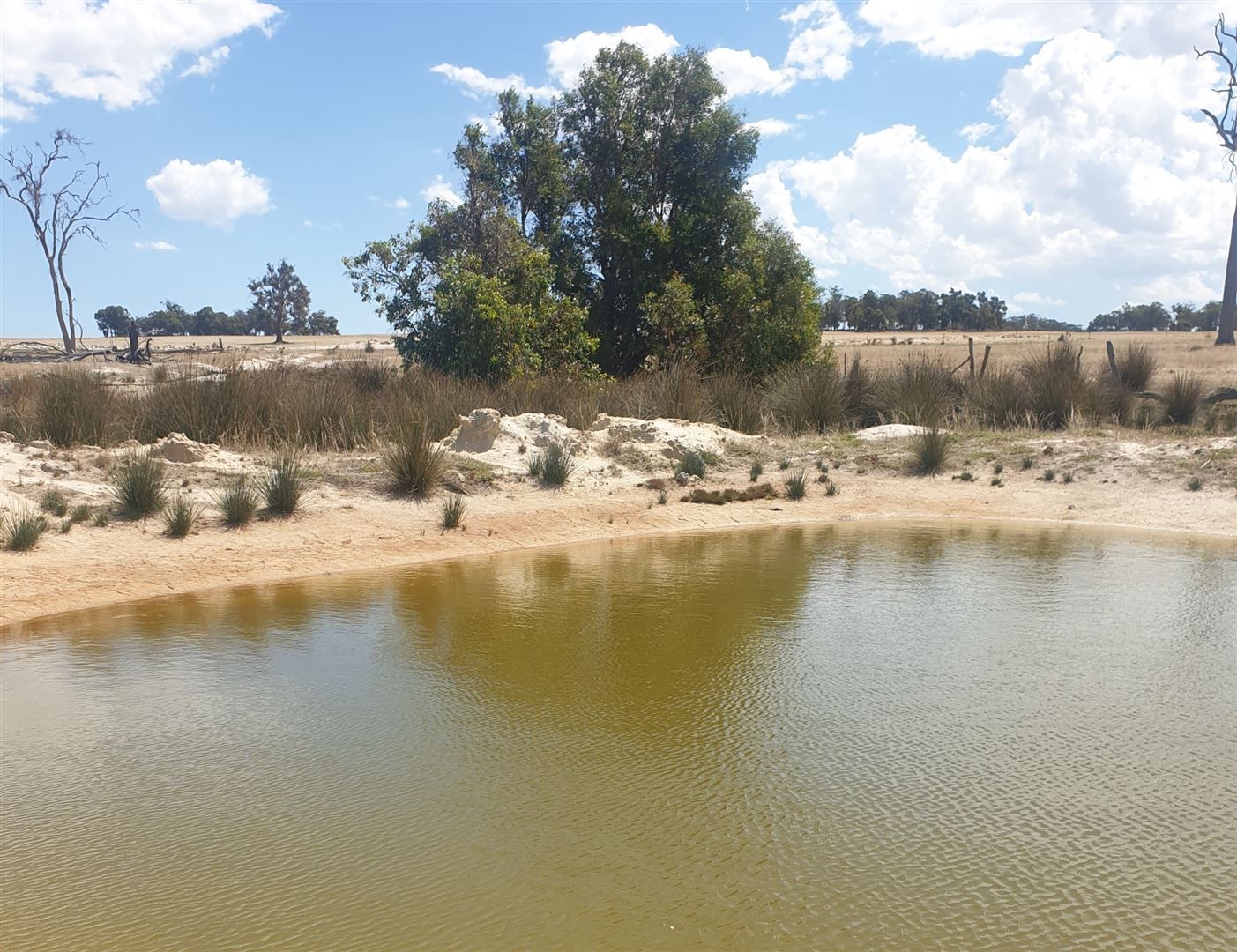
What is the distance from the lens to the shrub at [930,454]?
14.9m

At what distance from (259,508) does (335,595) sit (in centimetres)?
285

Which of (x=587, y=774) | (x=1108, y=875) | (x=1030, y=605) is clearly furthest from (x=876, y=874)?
(x=1030, y=605)

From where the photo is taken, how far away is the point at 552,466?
44.2 feet

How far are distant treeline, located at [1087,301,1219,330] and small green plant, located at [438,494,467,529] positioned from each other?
8137cm

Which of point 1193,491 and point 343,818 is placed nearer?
point 343,818

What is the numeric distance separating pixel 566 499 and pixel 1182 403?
445 inches

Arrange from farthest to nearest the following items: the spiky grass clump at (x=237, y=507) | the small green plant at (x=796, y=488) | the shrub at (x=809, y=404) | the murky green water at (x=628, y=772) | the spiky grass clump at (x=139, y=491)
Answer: the shrub at (x=809, y=404) < the small green plant at (x=796, y=488) < the spiky grass clump at (x=237, y=507) < the spiky grass clump at (x=139, y=491) < the murky green water at (x=628, y=772)

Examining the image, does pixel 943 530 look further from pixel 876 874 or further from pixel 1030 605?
pixel 876 874

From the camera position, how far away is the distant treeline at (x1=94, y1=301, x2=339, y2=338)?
264ft

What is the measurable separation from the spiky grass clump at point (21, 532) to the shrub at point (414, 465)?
13.0 ft

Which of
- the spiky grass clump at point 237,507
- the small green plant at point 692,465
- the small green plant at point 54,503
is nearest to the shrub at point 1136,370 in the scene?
the small green plant at point 692,465

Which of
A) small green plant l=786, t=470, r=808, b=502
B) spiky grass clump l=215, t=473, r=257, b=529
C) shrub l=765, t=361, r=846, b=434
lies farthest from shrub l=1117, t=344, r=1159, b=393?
spiky grass clump l=215, t=473, r=257, b=529

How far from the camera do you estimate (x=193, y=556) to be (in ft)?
31.5

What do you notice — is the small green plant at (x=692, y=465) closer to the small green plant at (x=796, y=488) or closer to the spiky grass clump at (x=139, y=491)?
the small green plant at (x=796, y=488)
